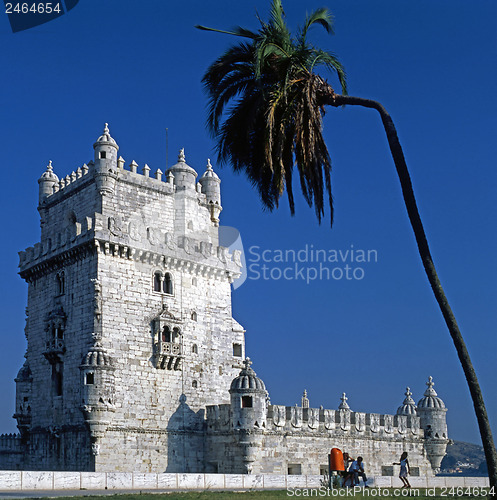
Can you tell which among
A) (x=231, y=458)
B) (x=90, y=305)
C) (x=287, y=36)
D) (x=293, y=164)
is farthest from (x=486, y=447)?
(x=90, y=305)

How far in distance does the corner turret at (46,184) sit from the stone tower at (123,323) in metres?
0.24

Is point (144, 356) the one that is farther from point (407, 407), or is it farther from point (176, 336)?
point (407, 407)

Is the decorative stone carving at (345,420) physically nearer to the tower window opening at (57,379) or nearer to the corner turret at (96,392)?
the corner turret at (96,392)

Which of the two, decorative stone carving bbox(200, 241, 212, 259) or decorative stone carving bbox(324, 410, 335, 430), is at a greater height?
decorative stone carving bbox(200, 241, 212, 259)

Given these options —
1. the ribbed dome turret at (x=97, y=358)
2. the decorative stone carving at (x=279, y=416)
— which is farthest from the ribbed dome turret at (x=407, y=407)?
the ribbed dome turret at (x=97, y=358)

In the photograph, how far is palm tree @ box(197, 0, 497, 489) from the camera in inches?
919

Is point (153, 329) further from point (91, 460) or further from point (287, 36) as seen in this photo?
point (287, 36)

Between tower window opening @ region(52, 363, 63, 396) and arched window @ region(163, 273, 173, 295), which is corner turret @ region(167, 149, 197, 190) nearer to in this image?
arched window @ region(163, 273, 173, 295)

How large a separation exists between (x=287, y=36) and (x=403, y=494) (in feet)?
52.7

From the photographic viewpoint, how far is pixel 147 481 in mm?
29016

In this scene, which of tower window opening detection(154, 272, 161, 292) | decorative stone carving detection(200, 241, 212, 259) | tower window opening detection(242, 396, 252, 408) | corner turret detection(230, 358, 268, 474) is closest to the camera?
corner turret detection(230, 358, 268, 474)

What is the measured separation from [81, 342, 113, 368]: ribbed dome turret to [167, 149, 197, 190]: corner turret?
39.8ft

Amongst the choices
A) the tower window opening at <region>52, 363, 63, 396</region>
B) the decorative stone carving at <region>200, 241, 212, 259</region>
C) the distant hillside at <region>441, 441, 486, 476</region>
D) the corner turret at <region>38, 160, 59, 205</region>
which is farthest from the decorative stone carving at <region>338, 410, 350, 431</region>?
the distant hillside at <region>441, 441, 486, 476</region>

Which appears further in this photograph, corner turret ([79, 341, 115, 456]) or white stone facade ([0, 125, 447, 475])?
white stone facade ([0, 125, 447, 475])
